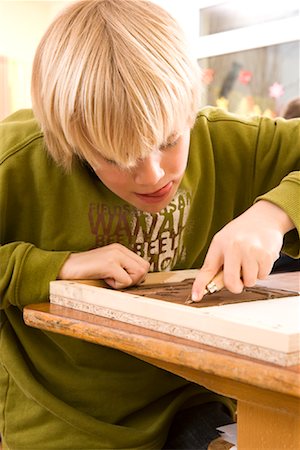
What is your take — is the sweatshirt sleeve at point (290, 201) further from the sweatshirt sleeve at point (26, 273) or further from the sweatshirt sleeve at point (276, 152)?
the sweatshirt sleeve at point (26, 273)

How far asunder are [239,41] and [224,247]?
2880 millimetres

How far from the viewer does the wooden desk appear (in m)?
0.48

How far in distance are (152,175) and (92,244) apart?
0.69ft

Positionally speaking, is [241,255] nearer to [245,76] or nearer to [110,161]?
[110,161]

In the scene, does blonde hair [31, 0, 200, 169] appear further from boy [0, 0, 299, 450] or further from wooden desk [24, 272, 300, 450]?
wooden desk [24, 272, 300, 450]

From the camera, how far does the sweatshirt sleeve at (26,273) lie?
2.62 ft

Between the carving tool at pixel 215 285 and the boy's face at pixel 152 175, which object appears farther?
the boy's face at pixel 152 175

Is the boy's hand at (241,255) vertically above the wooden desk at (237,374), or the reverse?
the boy's hand at (241,255)

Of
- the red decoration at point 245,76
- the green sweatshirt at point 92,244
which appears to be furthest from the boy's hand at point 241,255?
the red decoration at point 245,76

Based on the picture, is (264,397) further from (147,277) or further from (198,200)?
(198,200)

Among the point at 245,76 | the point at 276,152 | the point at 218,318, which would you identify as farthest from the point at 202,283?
the point at 245,76

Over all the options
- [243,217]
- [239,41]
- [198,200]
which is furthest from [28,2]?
[243,217]

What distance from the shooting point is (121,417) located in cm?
99

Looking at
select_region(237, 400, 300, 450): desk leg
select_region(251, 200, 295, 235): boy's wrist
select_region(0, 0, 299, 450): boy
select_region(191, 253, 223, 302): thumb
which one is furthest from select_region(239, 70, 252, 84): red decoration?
select_region(237, 400, 300, 450): desk leg
